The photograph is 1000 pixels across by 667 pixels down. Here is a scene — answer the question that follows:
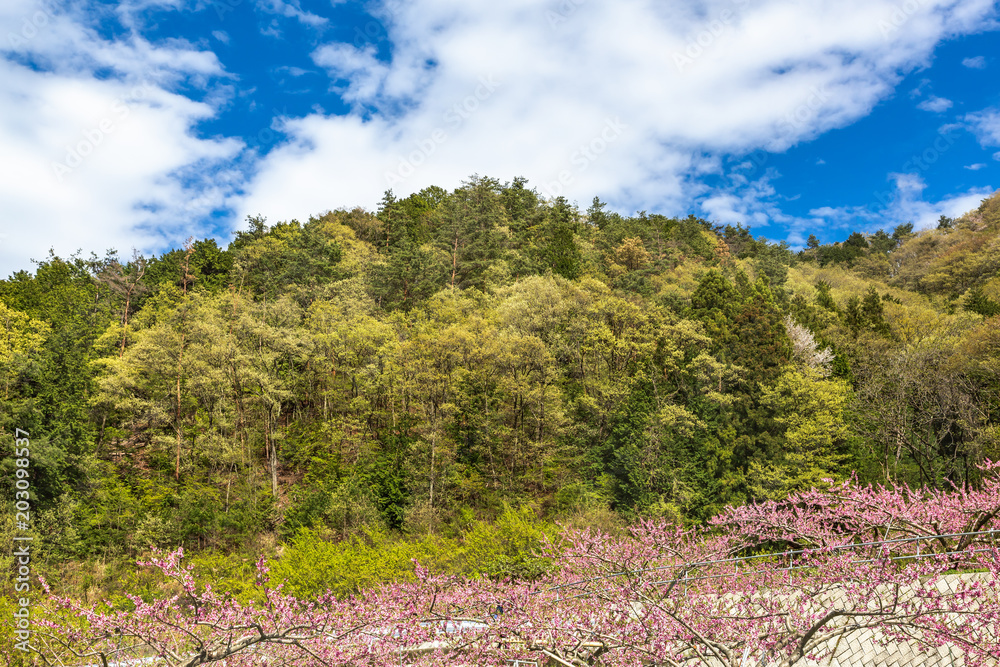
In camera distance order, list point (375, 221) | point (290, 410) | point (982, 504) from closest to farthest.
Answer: point (982, 504) < point (290, 410) < point (375, 221)

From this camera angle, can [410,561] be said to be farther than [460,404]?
No

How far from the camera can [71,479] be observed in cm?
2059

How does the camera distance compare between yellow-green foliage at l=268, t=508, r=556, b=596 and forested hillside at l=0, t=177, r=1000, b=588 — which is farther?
forested hillside at l=0, t=177, r=1000, b=588

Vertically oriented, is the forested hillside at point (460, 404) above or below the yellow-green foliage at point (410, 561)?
above

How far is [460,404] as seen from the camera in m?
22.7

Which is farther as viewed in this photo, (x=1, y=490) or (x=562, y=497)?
(x=562, y=497)

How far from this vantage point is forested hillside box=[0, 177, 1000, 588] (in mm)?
19656

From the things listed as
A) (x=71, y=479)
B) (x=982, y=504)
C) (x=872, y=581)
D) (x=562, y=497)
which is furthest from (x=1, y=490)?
(x=982, y=504)

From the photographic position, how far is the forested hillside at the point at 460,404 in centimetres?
1966

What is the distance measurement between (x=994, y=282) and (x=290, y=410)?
35.9m

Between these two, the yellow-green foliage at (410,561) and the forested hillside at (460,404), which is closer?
the yellow-green foliage at (410,561)

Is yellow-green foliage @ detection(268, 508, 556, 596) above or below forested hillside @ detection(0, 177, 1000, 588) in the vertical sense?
below

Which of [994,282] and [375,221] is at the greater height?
[375,221]

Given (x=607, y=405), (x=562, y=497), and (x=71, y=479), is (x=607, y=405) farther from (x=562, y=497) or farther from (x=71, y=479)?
(x=71, y=479)
